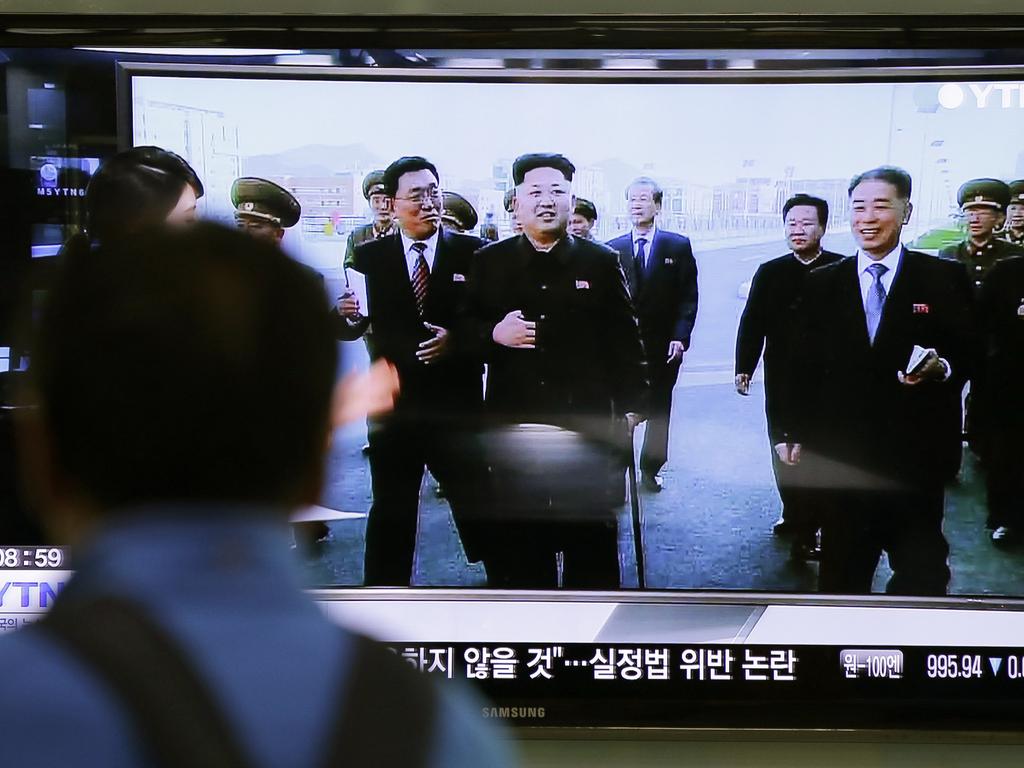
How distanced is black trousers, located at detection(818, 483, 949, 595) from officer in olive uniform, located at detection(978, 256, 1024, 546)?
0.38 ft

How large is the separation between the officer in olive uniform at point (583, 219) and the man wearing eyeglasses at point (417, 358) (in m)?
0.19

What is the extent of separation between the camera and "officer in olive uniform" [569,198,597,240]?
6.46 feet

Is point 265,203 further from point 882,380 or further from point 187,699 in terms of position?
point 187,699

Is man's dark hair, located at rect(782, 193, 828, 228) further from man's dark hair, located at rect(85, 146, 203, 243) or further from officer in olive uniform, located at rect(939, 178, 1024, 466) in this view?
man's dark hair, located at rect(85, 146, 203, 243)

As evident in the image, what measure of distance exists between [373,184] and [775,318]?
0.79 meters

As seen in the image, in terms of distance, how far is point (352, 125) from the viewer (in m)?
1.96

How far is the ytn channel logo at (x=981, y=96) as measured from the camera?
192 centimetres

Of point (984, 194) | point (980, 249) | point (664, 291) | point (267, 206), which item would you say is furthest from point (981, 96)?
point (267, 206)

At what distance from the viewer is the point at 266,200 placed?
6.49ft

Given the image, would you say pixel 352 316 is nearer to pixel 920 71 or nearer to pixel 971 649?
pixel 920 71

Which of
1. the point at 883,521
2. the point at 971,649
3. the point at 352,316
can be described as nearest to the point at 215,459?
the point at 352,316

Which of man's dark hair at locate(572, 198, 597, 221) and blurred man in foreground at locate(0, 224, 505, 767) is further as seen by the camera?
man's dark hair at locate(572, 198, 597, 221)

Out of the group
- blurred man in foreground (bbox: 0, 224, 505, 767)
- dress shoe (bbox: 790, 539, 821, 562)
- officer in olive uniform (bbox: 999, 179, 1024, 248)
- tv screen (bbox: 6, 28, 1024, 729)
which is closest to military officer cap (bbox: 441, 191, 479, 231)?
tv screen (bbox: 6, 28, 1024, 729)

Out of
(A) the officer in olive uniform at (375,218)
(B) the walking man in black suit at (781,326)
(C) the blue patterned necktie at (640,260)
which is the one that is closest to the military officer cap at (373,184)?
(A) the officer in olive uniform at (375,218)
